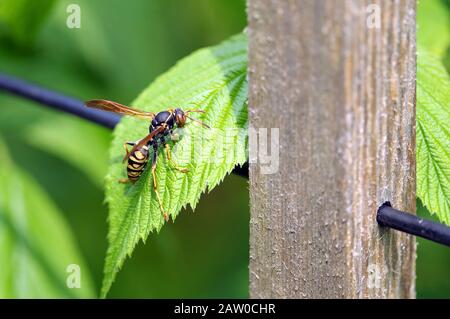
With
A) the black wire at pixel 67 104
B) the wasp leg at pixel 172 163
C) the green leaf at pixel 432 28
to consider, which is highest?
the green leaf at pixel 432 28

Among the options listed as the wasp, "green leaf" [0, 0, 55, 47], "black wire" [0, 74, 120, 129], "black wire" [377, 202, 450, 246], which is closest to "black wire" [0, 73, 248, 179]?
"black wire" [0, 74, 120, 129]

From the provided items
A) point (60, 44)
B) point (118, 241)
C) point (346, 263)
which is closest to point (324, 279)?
point (346, 263)

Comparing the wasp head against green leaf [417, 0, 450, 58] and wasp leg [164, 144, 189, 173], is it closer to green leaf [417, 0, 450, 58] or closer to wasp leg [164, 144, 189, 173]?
wasp leg [164, 144, 189, 173]

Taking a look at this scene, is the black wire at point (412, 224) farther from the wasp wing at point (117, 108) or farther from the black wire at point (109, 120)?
the wasp wing at point (117, 108)

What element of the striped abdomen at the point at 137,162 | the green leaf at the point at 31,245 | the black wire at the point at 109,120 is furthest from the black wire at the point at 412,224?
the green leaf at the point at 31,245

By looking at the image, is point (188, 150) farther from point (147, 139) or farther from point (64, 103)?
point (64, 103)

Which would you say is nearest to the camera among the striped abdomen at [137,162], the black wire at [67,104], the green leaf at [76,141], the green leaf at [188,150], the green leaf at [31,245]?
the green leaf at [188,150]
